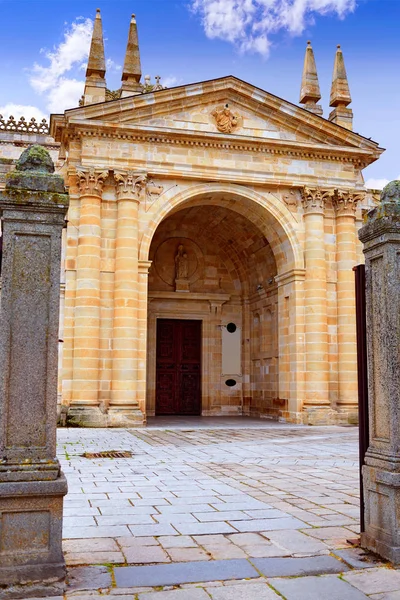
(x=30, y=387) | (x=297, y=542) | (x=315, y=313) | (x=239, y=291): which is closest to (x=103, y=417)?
(x=315, y=313)

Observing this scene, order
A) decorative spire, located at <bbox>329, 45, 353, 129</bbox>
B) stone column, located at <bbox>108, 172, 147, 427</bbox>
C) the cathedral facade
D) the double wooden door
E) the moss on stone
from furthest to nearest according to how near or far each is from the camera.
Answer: the double wooden door < decorative spire, located at <bbox>329, 45, 353, 129</bbox> < the cathedral facade < stone column, located at <bbox>108, 172, 147, 427</bbox> < the moss on stone

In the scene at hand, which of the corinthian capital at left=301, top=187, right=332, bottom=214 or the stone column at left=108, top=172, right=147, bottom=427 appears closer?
the stone column at left=108, top=172, right=147, bottom=427

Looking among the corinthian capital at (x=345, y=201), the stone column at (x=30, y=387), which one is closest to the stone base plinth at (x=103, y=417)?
the corinthian capital at (x=345, y=201)

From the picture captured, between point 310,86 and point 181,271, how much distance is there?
7614 millimetres

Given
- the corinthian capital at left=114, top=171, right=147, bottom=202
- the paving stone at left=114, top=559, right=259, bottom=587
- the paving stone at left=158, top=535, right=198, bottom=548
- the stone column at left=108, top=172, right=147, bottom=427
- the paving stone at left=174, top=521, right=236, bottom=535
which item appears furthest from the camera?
the corinthian capital at left=114, top=171, right=147, bottom=202

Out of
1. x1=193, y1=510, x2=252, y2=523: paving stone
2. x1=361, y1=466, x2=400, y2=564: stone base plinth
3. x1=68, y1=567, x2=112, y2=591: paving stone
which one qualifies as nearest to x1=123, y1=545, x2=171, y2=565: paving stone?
x1=68, y1=567, x2=112, y2=591: paving stone

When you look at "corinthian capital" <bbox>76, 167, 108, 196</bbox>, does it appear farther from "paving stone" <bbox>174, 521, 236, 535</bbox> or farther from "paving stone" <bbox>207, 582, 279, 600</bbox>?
"paving stone" <bbox>207, 582, 279, 600</bbox>

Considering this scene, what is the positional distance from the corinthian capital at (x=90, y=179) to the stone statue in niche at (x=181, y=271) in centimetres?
593

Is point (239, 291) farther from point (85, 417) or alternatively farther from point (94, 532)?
point (94, 532)

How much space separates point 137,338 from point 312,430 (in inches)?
207

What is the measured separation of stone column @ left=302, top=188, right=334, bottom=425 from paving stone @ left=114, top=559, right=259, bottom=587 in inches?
533

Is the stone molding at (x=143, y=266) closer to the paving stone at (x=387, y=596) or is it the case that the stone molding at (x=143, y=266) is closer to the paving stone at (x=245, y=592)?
the paving stone at (x=245, y=592)

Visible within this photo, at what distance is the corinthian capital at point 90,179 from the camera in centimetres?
1717

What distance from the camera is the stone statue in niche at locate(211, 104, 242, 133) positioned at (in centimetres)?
1842
